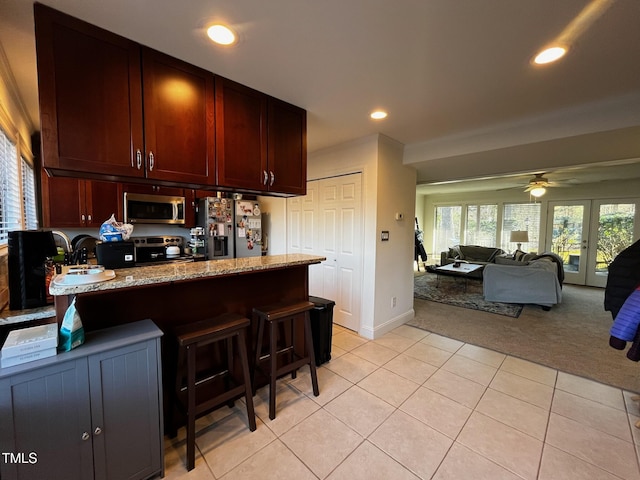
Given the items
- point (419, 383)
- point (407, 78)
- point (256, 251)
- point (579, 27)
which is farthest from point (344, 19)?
point (256, 251)

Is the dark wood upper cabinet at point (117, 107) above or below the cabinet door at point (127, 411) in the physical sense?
above

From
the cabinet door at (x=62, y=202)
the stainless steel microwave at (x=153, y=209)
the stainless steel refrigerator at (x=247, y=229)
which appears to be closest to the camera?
the cabinet door at (x=62, y=202)

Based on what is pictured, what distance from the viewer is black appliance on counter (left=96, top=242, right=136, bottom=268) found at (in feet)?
5.32

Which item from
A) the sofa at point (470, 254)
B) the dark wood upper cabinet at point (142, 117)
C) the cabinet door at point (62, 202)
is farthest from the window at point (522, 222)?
the cabinet door at point (62, 202)

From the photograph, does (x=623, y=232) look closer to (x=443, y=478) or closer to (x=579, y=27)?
(x=579, y=27)

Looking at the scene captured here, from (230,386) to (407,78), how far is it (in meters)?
2.59

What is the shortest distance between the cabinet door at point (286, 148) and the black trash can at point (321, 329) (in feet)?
3.67

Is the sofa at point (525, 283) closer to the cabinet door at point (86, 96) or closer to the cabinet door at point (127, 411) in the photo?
the cabinet door at point (127, 411)

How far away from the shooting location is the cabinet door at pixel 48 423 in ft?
3.37

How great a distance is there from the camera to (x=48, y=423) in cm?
110

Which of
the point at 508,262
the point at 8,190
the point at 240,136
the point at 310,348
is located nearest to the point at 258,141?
the point at 240,136

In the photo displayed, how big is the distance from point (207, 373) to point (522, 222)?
26.2ft

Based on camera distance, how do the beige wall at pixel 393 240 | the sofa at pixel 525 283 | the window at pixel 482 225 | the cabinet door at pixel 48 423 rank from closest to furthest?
the cabinet door at pixel 48 423 < the beige wall at pixel 393 240 < the sofa at pixel 525 283 < the window at pixel 482 225

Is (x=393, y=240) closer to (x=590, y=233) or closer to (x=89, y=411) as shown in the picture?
(x=89, y=411)
